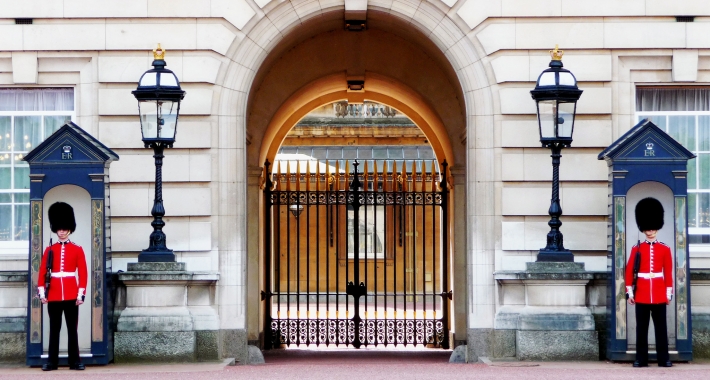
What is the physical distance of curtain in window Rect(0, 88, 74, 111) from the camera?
42.5ft

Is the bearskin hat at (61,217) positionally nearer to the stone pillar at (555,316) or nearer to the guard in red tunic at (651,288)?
the stone pillar at (555,316)

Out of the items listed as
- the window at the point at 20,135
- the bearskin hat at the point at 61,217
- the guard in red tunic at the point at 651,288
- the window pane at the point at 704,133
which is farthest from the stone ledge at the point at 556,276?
the window at the point at 20,135

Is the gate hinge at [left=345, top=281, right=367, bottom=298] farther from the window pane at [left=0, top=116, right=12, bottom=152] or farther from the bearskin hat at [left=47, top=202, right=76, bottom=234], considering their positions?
the bearskin hat at [left=47, top=202, right=76, bottom=234]

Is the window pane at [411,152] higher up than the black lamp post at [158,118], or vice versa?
the window pane at [411,152]

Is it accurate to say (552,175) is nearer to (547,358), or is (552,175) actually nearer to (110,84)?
(547,358)

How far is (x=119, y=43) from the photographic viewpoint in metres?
12.5

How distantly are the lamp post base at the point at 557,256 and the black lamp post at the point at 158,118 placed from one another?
3610 mm

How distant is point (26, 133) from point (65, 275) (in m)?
2.52

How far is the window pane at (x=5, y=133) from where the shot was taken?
1302cm

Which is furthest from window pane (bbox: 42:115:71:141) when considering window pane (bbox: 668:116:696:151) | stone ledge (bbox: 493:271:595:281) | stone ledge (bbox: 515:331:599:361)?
window pane (bbox: 668:116:696:151)

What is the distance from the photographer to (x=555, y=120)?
1182cm

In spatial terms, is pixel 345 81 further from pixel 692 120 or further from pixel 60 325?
pixel 60 325

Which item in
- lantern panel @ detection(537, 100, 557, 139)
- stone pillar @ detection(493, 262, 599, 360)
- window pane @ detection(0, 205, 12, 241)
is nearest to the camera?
stone pillar @ detection(493, 262, 599, 360)

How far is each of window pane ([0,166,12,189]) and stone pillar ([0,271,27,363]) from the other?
1.30m
